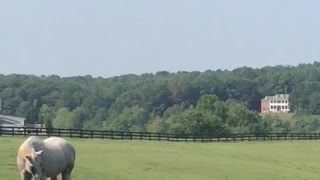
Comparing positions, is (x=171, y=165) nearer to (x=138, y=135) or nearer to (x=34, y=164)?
(x=34, y=164)

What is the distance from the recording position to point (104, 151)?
43.9m

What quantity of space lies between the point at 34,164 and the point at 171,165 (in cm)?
2061

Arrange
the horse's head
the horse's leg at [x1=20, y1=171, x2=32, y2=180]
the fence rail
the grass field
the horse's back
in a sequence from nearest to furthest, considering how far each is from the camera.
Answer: the horse's head → the horse's leg at [x1=20, y1=171, x2=32, y2=180] → the horse's back → the grass field → the fence rail

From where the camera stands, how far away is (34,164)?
18.7m

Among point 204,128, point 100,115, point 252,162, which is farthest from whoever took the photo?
point 100,115

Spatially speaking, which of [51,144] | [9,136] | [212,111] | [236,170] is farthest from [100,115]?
[51,144]

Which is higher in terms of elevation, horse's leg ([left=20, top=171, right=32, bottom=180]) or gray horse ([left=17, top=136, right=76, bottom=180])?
gray horse ([left=17, top=136, right=76, bottom=180])

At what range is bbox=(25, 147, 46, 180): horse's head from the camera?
18688 mm

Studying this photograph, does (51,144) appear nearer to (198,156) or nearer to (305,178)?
(305,178)

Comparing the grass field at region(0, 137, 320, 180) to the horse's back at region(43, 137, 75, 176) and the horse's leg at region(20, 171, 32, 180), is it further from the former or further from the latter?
the horse's leg at region(20, 171, 32, 180)

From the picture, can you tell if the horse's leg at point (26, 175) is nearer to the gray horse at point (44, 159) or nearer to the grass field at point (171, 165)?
the gray horse at point (44, 159)

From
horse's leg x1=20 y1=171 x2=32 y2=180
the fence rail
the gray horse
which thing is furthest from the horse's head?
the fence rail

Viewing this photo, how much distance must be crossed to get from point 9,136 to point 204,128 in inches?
1995

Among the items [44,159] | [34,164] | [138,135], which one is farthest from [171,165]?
[138,135]
